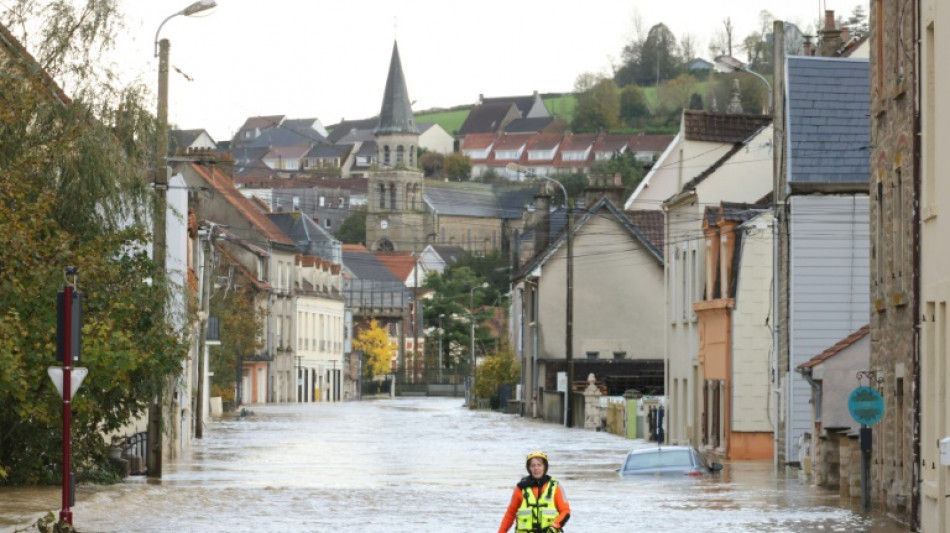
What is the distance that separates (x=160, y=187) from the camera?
105 feet

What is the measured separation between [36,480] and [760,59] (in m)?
173

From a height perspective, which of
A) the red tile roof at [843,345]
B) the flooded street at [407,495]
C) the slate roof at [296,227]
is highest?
the slate roof at [296,227]

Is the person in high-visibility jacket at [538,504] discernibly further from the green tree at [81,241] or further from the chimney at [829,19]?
the chimney at [829,19]

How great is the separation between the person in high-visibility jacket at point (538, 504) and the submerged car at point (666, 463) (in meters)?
18.8

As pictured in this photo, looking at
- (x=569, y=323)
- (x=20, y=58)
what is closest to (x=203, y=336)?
(x=569, y=323)

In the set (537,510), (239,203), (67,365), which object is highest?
(239,203)

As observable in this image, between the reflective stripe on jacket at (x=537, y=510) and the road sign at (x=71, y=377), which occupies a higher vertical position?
the road sign at (x=71, y=377)

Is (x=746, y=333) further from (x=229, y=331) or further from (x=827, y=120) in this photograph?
(x=229, y=331)

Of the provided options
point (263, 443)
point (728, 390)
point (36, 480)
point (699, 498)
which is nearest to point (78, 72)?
point (36, 480)

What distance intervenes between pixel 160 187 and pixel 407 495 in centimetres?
689

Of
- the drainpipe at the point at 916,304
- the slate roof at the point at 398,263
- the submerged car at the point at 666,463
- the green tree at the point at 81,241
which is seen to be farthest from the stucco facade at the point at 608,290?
the slate roof at the point at 398,263

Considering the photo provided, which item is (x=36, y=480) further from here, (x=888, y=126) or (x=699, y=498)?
(x=888, y=126)

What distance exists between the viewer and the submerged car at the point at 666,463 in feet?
109

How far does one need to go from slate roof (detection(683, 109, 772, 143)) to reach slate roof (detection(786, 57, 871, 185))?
14252 mm
